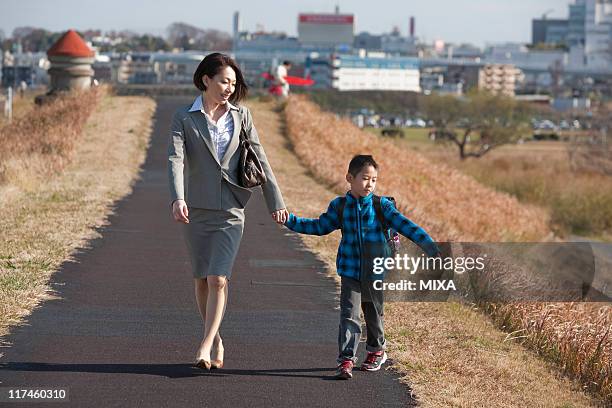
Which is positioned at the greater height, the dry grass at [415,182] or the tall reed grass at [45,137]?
the tall reed grass at [45,137]

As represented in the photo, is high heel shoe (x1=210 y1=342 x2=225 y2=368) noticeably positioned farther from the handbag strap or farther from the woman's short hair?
the woman's short hair

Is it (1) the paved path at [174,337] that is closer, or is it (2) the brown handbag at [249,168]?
(1) the paved path at [174,337]

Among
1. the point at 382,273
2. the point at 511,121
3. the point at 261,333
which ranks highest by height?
the point at 382,273

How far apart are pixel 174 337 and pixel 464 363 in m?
1.87

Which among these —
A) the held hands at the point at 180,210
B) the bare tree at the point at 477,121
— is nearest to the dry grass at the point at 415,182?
the held hands at the point at 180,210

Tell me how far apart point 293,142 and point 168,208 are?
12.9 m

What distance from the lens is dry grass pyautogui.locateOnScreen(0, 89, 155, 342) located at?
9.85m

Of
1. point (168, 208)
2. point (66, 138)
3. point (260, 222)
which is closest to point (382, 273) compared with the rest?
point (260, 222)

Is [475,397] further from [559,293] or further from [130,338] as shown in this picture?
[559,293]

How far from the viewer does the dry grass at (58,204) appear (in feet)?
32.3

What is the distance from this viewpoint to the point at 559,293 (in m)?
11.8

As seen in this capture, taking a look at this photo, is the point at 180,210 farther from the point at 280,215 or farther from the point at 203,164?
the point at 280,215

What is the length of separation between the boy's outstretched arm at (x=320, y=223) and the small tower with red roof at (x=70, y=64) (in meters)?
29.0

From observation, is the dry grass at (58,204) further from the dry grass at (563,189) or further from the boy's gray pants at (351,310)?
the dry grass at (563,189)
